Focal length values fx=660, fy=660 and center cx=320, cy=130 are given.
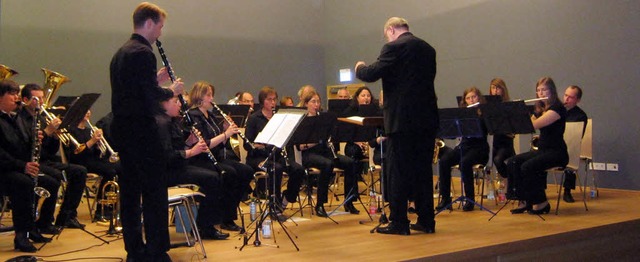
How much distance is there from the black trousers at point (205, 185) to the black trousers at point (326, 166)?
1618 mm

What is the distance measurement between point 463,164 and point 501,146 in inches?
34.5

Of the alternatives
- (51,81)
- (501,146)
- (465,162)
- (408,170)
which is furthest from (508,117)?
(51,81)

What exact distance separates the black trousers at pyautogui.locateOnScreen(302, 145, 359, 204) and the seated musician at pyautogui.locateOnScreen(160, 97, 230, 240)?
1535 millimetres

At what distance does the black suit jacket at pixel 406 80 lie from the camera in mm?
5289

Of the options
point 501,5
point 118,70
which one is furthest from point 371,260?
point 501,5

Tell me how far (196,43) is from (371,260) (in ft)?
26.3

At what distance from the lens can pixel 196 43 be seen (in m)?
11.7

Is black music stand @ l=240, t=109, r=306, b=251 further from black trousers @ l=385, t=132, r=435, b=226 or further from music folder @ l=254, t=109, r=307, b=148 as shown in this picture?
black trousers @ l=385, t=132, r=435, b=226

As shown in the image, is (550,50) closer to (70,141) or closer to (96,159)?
(96,159)

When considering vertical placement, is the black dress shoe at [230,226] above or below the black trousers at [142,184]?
below

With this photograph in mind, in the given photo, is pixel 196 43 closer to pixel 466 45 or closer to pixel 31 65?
pixel 31 65

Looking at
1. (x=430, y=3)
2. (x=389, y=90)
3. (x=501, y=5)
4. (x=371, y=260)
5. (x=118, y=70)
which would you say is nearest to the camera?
(x=118, y=70)

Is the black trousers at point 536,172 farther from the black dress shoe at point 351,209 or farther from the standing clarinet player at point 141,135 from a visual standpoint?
the standing clarinet player at point 141,135

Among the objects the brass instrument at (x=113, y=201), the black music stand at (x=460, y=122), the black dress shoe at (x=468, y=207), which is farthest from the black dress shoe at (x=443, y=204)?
the brass instrument at (x=113, y=201)
